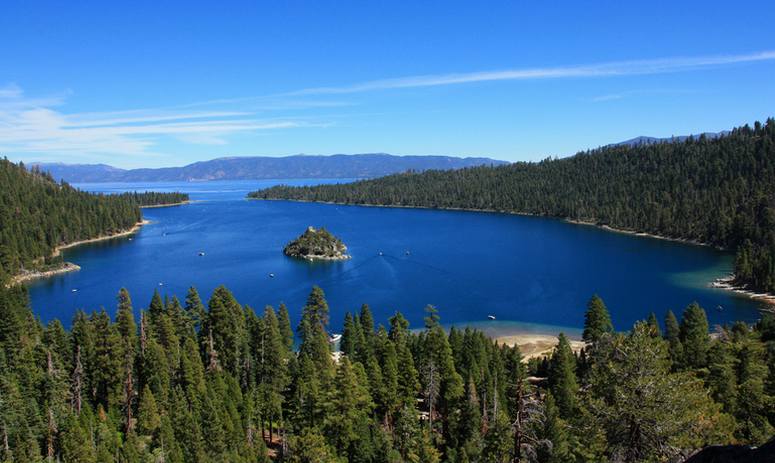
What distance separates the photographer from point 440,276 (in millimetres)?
116438

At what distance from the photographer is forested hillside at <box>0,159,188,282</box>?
129 m

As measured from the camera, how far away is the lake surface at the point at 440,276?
8938 cm

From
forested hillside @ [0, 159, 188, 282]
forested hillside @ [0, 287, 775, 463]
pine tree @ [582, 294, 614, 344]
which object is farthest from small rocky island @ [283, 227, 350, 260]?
pine tree @ [582, 294, 614, 344]

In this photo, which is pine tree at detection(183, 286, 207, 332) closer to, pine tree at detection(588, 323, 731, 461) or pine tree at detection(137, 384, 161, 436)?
pine tree at detection(137, 384, 161, 436)

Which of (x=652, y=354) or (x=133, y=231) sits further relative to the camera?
(x=133, y=231)

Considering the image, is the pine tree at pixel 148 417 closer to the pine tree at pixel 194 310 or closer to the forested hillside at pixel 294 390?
the forested hillside at pixel 294 390

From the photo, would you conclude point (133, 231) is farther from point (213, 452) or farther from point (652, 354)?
point (652, 354)

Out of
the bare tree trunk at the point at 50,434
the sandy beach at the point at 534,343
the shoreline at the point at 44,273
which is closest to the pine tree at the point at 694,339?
the sandy beach at the point at 534,343

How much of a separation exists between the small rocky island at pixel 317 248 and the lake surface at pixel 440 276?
430 centimetres

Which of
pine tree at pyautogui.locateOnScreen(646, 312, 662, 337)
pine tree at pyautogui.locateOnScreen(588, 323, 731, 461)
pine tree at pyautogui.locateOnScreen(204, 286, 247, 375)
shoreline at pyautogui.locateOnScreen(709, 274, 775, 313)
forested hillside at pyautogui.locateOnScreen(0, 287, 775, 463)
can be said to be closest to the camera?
pine tree at pyautogui.locateOnScreen(588, 323, 731, 461)

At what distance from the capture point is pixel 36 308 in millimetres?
92312

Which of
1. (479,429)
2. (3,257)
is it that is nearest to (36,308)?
(3,257)

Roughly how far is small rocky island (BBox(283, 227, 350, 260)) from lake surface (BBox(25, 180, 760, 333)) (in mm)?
4305

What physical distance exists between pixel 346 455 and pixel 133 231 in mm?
179193
